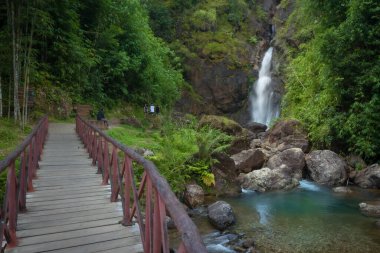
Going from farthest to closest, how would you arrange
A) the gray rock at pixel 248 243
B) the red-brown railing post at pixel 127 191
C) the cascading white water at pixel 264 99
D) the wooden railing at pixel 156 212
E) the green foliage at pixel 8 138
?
the cascading white water at pixel 264 99
the green foliage at pixel 8 138
the gray rock at pixel 248 243
the red-brown railing post at pixel 127 191
the wooden railing at pixel 156 212

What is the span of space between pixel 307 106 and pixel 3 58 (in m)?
15.9

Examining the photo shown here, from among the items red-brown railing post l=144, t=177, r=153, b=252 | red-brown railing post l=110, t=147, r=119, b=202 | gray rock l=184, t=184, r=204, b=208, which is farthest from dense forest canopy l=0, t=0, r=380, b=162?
red-brown railing post l=144, t=177, r=153, b=252

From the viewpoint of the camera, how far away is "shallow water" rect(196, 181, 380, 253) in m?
7.71

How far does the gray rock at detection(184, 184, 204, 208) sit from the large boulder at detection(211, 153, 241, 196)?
1.07m

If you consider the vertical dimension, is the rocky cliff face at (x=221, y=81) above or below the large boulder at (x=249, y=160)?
above

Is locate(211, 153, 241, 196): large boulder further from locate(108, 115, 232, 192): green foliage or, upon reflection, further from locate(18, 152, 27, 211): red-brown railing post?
locate(18, 152, 27, 211): red-brown railing post

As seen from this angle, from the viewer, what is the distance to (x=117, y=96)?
972 inches

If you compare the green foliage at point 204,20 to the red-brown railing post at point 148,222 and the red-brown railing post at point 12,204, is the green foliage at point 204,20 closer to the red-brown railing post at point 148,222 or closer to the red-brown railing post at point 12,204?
the red-brown railing post at point 12,204

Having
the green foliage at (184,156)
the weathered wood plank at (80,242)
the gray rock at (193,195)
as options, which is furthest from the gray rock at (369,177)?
the weathered wood plank at (80,242)

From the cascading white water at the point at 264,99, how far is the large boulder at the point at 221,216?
19.8 metres

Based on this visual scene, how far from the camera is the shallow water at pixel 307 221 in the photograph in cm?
771

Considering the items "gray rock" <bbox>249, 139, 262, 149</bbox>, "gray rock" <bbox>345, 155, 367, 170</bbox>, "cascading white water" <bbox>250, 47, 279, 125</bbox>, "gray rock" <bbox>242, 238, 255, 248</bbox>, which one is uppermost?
"cascading white water" <bbox>250, 47, 279, 125</bbox>

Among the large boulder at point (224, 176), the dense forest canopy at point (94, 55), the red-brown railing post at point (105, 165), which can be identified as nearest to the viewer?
the red-brown railing post at point (105, 165)

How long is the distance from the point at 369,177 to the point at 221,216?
23.9 feet
